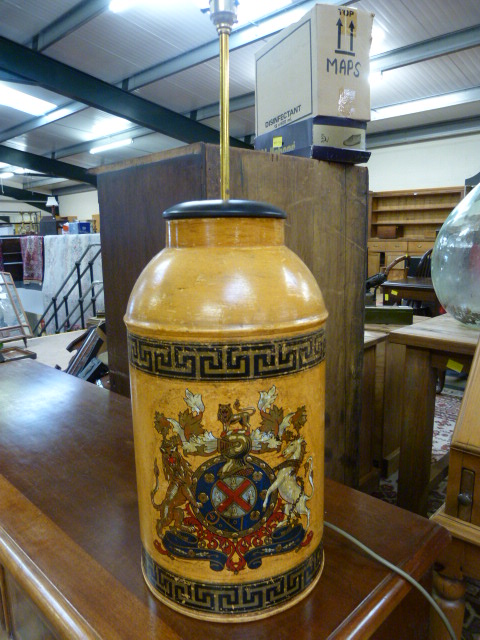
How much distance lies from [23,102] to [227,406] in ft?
26.9

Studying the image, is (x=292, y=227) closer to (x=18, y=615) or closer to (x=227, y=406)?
(x=227, y=406)

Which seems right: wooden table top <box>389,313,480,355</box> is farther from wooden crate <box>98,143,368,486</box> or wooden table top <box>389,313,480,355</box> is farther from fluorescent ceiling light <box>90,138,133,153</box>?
fluorescent ceiling light <box>90,138,133,153</box>

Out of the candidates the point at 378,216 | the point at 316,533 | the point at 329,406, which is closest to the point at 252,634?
the point at 316,533

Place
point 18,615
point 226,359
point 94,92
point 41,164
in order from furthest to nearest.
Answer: point 41,164 → point 94,92 → point 18,615 → point 226,359

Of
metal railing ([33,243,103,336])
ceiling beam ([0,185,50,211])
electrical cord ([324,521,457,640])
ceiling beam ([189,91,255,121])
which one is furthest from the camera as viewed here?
ceiling beam ([0,185,50,211])

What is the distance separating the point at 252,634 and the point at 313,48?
3.59ft

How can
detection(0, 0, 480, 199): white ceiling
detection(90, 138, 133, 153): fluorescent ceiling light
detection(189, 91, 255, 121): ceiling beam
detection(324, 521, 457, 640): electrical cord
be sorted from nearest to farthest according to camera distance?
detection(324, 521, 457, 640): electrical cord
detection(0, 0, 480, 199): white ceiling
detection(189, 91, 255, 121): ceiling beam
detection(90, 138, 133, 153): fluorescent ceiling light

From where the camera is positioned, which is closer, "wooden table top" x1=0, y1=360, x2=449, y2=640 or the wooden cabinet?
"wooden table top" x1=0, y1=360, x2=449, y2=640

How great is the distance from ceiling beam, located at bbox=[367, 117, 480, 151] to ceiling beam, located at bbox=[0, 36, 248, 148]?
283cm

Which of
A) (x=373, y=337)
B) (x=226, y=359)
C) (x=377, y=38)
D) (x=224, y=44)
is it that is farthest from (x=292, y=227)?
(x=377, y=38)

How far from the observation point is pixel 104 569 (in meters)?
0.60

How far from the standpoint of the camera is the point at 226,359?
47 cm

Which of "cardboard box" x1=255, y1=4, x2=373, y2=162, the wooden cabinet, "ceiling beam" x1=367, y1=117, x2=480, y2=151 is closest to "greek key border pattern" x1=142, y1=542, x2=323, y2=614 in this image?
the wooden cabinet

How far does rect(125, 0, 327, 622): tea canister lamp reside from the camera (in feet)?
1.54
